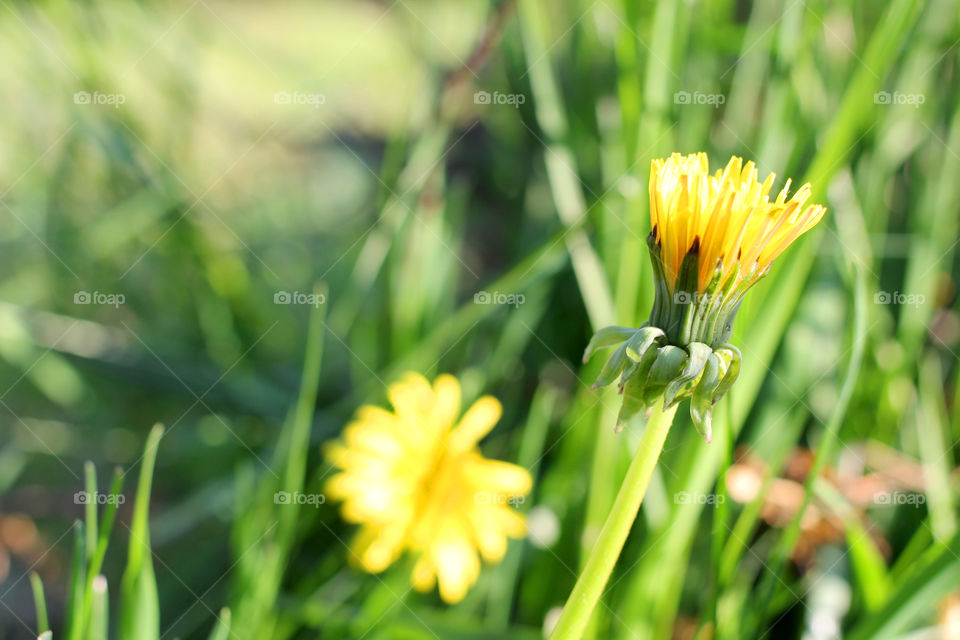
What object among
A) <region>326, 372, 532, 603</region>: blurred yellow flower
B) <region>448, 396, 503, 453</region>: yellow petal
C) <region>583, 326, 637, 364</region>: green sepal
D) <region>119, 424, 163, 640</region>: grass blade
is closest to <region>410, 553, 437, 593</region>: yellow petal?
<region>326, 372, 532, 603</region>: blurred yellow flower

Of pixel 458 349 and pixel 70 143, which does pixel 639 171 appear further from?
pixel 70 143

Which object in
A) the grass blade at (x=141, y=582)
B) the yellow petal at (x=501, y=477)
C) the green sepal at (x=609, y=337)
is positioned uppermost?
the green sepal at (x=609, y=337)

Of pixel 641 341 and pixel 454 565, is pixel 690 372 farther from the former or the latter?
pixel 454 565

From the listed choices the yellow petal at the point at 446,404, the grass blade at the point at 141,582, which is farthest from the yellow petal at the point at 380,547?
the grass blade at the point at 141,582

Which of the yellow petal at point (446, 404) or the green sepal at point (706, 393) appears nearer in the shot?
the green sepal at point (706, 393)

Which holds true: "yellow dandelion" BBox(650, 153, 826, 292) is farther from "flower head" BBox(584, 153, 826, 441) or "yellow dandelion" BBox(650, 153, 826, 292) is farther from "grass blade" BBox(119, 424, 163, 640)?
"grass blade" BBox(119, 424, 163, 640)

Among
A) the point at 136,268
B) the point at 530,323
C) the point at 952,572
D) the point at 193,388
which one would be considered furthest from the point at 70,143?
the point at 952,572

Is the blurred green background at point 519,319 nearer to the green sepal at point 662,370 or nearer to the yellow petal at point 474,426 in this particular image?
the yellow petal at point 474,426
